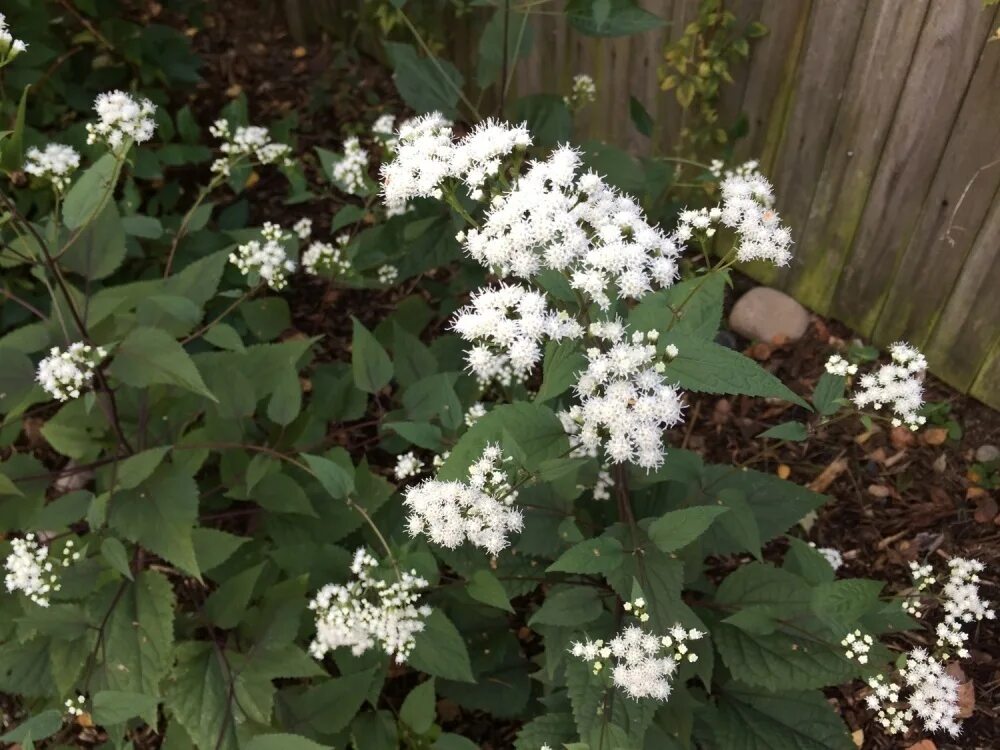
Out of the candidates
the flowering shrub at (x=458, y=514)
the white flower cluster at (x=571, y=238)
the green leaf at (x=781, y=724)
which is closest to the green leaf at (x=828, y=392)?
the flowering shrub at (x=458, y=514)

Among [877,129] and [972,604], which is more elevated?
[877,129]

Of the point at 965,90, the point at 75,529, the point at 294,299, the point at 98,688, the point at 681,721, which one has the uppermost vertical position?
the point at 965,90

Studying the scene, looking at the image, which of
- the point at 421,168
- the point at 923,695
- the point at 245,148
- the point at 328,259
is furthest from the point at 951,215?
the point at 245,148

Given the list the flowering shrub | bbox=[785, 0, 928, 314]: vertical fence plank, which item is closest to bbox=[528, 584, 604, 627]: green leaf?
the flowering shrub

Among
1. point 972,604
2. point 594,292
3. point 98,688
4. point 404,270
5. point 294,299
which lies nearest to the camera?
→ point 594,292

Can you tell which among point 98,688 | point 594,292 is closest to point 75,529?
point 98,688

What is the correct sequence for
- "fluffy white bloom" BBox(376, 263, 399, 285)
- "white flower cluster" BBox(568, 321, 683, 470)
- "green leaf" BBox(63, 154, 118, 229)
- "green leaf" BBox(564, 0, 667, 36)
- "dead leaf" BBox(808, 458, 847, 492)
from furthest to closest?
1. "fluffy white bloom" BBox(376, 263, 399, 285)
2. "dead leaf" BBox(808, 458, 847, 492)
3. "green leaf" BBox(564, 0, 667, 36)
4. "green leaf" BBox(63, 154, 118, 229)
5. "white flower cluster" BBox(568, 321, 683, 470)

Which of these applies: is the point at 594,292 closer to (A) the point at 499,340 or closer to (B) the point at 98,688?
(A) the point at 499,340

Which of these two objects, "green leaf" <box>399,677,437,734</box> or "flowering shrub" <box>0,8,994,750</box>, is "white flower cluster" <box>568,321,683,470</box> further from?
"green leaf" <box>399,677,437,734</box>
